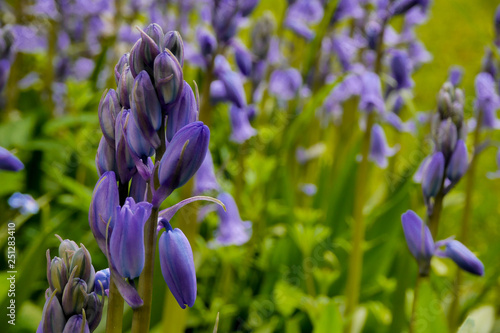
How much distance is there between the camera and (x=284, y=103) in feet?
12.0

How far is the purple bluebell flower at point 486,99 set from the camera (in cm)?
213

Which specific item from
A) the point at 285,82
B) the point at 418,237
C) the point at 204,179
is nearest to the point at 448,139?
the point at 418,237

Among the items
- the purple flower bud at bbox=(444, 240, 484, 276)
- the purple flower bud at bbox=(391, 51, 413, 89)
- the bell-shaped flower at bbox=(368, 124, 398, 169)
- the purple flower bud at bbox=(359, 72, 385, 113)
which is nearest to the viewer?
the purple flower bud at bbox=(444, 240, 484, 276)

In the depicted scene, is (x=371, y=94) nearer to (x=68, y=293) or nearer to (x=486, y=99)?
(x=486, y=99)

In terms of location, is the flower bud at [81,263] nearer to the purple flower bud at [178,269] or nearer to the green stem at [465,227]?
the purple flower bud at [178,269]

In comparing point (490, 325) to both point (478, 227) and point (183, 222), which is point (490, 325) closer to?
point (183, 222)

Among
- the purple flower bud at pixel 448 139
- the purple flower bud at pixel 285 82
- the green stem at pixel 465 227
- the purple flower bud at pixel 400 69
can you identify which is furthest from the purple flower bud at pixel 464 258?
the purple flower bud at pixel 285 82

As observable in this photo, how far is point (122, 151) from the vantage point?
33.2 inches

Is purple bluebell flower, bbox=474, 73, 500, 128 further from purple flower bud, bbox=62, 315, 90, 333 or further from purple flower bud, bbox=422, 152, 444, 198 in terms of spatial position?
purple flower bud, bbox=62, 315, 90, 333

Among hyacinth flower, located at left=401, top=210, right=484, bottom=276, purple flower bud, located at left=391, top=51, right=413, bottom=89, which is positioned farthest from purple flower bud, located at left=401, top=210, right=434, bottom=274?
purple flower bud, located at left=391, top=51, right=413, bottom=89

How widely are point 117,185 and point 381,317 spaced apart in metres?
1.69

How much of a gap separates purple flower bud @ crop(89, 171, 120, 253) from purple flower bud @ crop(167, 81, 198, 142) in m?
0.12

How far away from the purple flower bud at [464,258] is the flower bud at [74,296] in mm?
868

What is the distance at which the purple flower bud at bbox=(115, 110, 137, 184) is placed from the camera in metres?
0.84
